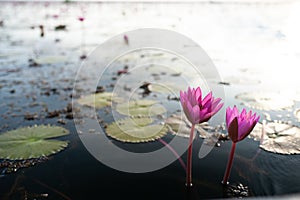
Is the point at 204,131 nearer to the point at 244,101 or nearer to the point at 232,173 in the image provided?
the point at 232,173

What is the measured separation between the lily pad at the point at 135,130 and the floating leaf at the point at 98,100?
1.67ft

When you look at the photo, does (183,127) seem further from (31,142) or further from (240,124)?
(31,142)

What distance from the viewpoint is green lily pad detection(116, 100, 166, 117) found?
7.68 feet

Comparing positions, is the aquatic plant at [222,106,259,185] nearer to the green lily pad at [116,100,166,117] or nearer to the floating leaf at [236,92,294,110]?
the green lily pad at [116,100,166,117]

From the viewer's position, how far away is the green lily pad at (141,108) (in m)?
2.34

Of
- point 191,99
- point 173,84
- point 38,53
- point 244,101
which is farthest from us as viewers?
point 38,53

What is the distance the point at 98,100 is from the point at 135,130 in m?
0.85

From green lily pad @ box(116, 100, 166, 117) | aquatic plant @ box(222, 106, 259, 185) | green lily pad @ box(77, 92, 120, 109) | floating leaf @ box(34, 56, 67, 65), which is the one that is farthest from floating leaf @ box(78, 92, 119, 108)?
floating leaf @ box(34, 56, 67, 65)

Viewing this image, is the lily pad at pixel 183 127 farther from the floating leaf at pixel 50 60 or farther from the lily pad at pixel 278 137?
the floating leaf at pixel 50 60

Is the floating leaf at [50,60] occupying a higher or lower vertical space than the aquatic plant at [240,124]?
higher

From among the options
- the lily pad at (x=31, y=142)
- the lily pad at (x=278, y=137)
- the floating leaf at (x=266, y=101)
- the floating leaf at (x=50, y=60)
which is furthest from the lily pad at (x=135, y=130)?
the floating leaf at (x=50, y=60)

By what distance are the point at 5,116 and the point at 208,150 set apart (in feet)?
5.71

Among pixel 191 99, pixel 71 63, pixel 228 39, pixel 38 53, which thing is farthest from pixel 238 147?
pixel 228 39

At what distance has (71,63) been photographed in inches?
170
